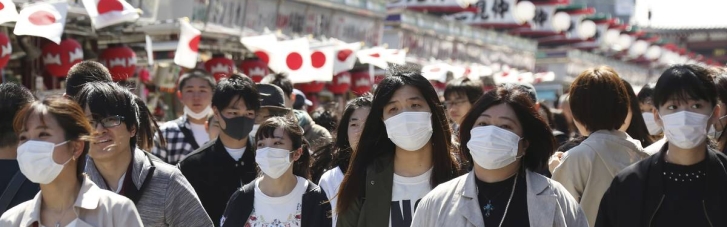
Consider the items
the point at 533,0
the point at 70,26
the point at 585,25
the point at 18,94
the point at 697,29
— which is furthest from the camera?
the point at 697,29

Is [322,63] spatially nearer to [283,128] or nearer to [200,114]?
[200,114]

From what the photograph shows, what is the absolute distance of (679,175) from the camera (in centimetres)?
480

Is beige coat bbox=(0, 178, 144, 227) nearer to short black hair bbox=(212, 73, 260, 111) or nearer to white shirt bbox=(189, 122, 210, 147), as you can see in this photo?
short black hair bbox=(212, 73, 260, 111)

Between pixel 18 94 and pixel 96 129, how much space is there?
80 cm

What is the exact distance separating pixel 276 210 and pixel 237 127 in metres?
1.12

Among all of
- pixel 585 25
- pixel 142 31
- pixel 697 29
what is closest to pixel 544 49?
pixel 585 25

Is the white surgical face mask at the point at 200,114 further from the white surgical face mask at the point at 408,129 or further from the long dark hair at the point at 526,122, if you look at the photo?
the long dark hair at the point at 526,122

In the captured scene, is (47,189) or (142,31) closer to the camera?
(47,189)

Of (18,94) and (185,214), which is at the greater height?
(18,94)

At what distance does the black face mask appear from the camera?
7.17 meters

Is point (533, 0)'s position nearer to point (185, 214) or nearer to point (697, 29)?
point (697, 29)

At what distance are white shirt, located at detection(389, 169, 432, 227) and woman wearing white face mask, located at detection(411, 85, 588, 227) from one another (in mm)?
667

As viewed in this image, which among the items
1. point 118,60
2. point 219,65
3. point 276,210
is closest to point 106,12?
point 118,60

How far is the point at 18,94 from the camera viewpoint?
235 inches
